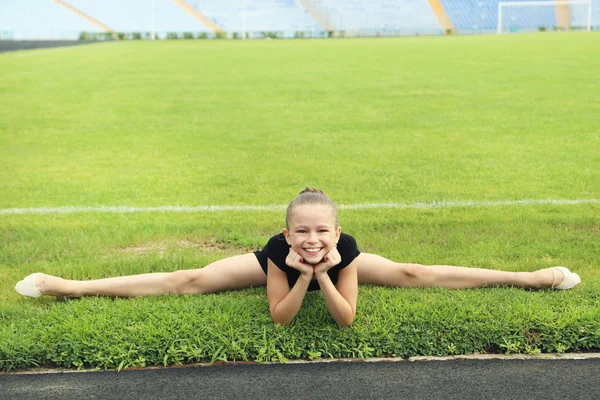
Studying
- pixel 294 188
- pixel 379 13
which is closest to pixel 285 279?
pixel 294 188

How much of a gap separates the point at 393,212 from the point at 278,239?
2686 millimetres

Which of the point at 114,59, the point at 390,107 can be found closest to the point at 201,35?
the point at 114,59

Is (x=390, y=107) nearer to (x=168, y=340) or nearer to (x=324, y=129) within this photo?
(x=324, y=129)

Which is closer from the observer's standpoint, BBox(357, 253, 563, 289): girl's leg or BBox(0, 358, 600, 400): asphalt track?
BBox(0, 358, 600, 400): asphalt track

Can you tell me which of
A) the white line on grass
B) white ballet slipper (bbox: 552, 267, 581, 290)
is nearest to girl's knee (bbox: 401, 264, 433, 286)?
white ballet slipper (bbox: 552, 267, 581, 290)

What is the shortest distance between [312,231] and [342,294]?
0.44 meters

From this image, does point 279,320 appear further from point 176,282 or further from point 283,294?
point 176,282

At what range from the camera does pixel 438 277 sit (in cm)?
416

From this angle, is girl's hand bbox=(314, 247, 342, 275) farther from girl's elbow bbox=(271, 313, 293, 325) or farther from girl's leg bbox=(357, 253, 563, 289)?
girl's leg bbox=(357, 253, 563, 289)

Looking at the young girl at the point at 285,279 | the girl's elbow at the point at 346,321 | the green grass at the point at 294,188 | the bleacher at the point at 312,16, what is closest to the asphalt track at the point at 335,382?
the green grass at the point at 294,188

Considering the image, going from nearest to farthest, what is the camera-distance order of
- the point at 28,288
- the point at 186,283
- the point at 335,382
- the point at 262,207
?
the point at 335,382
the point at 28,288
the point at 186,283
the point at 262,207

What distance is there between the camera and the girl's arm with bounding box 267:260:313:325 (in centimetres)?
346

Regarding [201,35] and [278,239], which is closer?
[278,239]

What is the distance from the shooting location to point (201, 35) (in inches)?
1859
